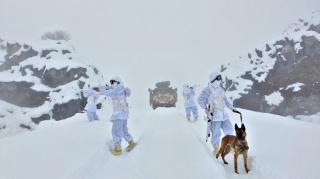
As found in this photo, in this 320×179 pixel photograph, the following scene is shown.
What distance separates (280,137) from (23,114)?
3862cm

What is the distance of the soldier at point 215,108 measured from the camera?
575cm

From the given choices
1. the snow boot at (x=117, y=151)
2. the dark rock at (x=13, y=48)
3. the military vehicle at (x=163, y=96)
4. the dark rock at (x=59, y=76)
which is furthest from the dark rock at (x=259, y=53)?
the dark rock at (x=13, y=48)

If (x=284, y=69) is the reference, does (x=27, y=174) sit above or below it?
below

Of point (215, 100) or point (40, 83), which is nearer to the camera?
point (215, 100)

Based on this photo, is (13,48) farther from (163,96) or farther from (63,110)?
(163,96)

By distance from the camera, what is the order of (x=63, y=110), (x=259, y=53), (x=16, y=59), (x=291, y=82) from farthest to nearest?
(x=259, y=53), (x=16, y=59), (x=291, y=82), (x=63, y=110)

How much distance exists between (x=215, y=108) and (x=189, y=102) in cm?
703

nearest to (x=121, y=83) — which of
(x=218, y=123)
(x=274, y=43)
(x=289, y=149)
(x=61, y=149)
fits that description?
(x=61, y=149)

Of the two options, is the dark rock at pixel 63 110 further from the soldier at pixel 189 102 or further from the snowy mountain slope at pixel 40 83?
the soldier at pixel 189 102

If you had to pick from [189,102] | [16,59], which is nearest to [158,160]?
[189,102]

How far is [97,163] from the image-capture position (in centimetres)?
459

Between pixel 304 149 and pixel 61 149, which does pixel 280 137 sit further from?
pixel 61 149

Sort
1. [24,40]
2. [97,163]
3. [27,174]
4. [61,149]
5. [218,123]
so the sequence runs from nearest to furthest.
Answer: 1. [27,174]
2. [97,163]
3. [61,149]
4. [218,123]
5. [24,40]

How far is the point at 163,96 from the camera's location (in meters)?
28.5
